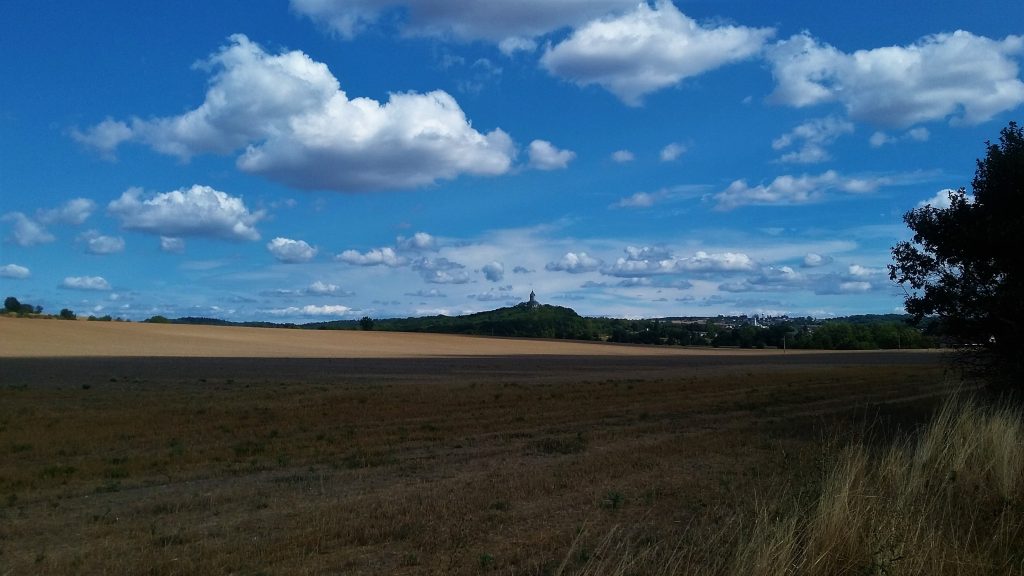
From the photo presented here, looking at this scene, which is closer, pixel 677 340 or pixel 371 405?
pixel 371 405

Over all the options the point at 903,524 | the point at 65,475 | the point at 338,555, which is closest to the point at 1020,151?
the point at 903,524

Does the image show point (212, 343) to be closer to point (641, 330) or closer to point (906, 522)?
point (906, 522)

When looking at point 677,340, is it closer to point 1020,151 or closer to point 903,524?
point 1020,151

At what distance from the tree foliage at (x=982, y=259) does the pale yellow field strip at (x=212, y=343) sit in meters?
56.0

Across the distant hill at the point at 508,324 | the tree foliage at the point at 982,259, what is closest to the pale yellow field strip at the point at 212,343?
the distant hill at the point at 508,324

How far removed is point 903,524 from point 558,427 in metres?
11.8

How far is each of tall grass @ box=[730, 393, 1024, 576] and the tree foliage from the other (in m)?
7.99

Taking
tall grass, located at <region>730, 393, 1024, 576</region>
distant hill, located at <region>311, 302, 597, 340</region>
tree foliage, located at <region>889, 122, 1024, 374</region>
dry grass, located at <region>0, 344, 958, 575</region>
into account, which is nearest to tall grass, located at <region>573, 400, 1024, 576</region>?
tall grass, located at <region>730, 393, 1024, 576</region>

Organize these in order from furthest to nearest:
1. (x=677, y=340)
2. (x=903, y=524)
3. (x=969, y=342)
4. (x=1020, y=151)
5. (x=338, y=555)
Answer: (x=677, y=340) < (x=969, y=342) < (x=1020, y=151) < (x=338, y=555) < (x=903, y=524)

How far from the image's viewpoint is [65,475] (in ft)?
42.0

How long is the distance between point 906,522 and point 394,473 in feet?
26.3

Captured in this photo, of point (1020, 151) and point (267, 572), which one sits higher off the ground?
point (1020, 151)

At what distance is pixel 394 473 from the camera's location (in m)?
12.4

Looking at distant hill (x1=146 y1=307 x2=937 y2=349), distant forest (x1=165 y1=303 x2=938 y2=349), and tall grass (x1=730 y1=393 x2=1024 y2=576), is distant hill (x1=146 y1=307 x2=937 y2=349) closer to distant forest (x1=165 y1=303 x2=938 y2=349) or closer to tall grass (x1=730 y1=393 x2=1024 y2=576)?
distant forest (x1=165 y1=303 x2=938 y2=349)
